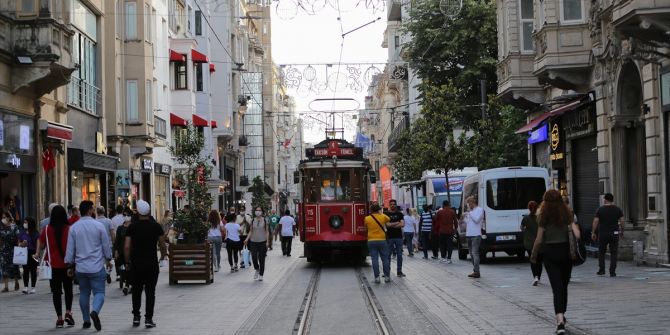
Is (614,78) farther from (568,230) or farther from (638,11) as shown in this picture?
(568,230)

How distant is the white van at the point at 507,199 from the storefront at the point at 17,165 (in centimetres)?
1217

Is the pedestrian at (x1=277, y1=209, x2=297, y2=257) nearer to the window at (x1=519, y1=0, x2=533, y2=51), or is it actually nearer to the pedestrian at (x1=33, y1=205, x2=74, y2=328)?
the window at (x1=519, y1=0, x2=533, y2=51)

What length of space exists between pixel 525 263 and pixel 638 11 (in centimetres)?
868

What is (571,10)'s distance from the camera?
89.6ft

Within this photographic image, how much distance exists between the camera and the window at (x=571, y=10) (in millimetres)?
27172

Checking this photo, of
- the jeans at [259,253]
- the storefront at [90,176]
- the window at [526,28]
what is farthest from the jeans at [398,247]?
the window at [526,28]

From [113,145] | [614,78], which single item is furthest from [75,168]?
[614,78]

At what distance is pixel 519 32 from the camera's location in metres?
32.3

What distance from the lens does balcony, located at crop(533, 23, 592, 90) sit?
1054 inches

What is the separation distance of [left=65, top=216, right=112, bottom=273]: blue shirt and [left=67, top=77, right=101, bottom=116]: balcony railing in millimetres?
17033

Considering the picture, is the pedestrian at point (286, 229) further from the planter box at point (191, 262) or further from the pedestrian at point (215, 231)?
the planter box at point (191, 262)

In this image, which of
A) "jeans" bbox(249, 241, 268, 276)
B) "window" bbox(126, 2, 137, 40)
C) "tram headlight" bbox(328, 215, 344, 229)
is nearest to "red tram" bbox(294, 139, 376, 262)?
"tram headlight" bbox(328, 215, 344, 229)

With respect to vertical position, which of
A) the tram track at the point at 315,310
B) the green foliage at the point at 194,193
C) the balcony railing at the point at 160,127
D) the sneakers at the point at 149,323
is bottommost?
the tram track at the point at 315,310

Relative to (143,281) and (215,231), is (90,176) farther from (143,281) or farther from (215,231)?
(143,281)
